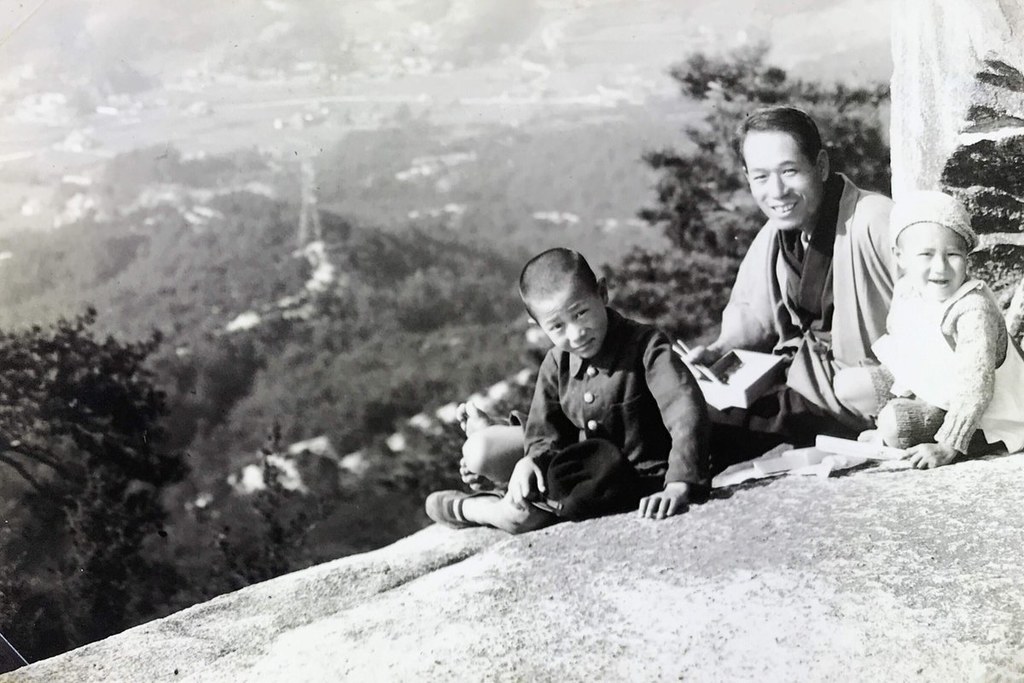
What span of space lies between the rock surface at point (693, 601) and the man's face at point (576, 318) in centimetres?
57

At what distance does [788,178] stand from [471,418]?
1.33m

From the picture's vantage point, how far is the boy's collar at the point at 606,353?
10.5 ft

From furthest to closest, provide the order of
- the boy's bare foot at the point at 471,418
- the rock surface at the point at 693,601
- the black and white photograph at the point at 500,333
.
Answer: the boy's bare foot at the point at 471,418
the black and white photograph at the point at 500,333
the rock surface at the point at 693,601

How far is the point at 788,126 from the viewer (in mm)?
3289

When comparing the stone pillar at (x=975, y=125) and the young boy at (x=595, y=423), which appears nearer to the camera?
the young boy at (x=595, y=423)

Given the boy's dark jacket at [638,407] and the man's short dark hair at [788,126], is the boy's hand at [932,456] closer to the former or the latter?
the boy's dark jacket at [638,407]

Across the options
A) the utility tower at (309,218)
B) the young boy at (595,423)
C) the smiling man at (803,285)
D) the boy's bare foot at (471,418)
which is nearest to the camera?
the young boy at (595,423)

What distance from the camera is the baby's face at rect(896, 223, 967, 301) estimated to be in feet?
10.4

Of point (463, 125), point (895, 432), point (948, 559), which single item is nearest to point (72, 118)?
point (463, 125)

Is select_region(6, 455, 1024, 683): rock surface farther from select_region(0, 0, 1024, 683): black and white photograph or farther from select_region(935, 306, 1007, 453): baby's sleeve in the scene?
select_region(935, 306, 1007, 453): baby's sleeve

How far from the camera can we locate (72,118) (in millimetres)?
3807

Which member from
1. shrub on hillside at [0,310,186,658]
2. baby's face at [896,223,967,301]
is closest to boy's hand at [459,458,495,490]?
shrub on hillside at [0,310,186,658]

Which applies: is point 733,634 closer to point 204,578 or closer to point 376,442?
point 376,442

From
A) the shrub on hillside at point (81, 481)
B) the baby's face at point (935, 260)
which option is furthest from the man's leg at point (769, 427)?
the shrub on hillside at point (81, 481)
